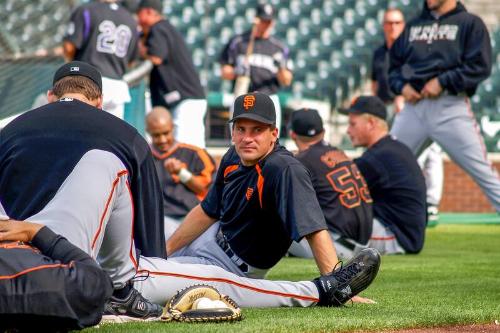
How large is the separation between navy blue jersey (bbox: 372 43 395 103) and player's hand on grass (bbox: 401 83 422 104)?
2.80 metres

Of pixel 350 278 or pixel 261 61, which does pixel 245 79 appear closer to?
pixel 261 61

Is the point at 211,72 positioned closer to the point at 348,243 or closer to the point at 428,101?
the point at 428,101

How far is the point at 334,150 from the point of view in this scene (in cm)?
718

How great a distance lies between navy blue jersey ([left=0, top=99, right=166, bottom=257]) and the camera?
148 inches

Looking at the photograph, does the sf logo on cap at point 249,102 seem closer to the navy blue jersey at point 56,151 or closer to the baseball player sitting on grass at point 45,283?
the navy blue jersey at point 56,151

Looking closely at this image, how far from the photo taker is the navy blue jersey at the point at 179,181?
8.20 m

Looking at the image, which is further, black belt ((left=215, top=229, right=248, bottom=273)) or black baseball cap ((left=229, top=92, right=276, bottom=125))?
black belt ((left=215, top=229, right=248, bottom=273))

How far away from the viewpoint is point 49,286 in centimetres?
304

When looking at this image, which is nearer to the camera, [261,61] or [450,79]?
[450,79]

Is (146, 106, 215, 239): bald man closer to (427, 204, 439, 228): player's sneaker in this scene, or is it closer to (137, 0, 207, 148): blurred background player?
(137, 0, 207, 148): blurred background player

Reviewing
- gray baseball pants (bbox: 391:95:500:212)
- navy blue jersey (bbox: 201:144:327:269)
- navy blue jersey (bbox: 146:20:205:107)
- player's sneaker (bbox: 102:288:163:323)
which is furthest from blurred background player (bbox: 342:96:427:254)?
player's sneaker (bbox: 102:288:163:323)

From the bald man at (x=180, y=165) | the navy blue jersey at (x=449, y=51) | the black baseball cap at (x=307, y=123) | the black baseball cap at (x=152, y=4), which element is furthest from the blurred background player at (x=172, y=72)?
the black baseball cap at (x=307, y=123)

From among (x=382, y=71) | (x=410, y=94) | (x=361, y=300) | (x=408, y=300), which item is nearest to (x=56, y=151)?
(x=361, y=300)

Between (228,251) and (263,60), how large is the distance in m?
6.52
